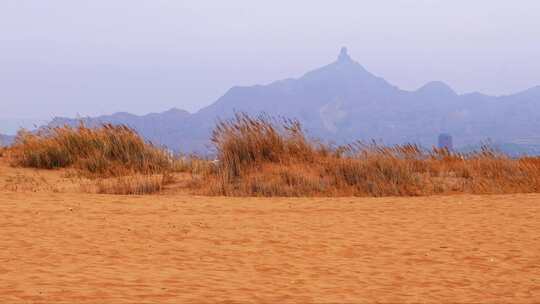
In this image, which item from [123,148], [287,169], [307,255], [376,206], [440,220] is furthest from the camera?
[123,148]

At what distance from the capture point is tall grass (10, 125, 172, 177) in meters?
22.8

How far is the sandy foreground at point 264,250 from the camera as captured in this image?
→ 806 centimetres

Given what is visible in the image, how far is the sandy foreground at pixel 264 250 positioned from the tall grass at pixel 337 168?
80.6 inches

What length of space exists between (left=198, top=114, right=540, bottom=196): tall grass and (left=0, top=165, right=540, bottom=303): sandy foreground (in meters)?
2.05

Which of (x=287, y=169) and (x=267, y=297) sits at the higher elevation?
(x=287, y=169)

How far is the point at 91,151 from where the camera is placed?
77.3ft

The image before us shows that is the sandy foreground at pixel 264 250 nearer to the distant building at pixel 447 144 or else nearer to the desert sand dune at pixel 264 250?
the desert sand dune at pixel 264 250

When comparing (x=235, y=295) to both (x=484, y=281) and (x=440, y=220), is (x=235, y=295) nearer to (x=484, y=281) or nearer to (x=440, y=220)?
(x=484, y=281)

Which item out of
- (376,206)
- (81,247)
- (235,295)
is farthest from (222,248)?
(376,206)

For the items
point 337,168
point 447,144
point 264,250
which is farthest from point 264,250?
point 447,144

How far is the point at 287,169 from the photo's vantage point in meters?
19.7

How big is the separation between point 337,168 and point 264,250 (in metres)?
9.70

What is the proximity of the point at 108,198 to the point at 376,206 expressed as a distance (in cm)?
584

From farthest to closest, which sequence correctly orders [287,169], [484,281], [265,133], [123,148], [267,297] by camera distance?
[123,148], [265,133], [287,169], [484,281], [267,297]
